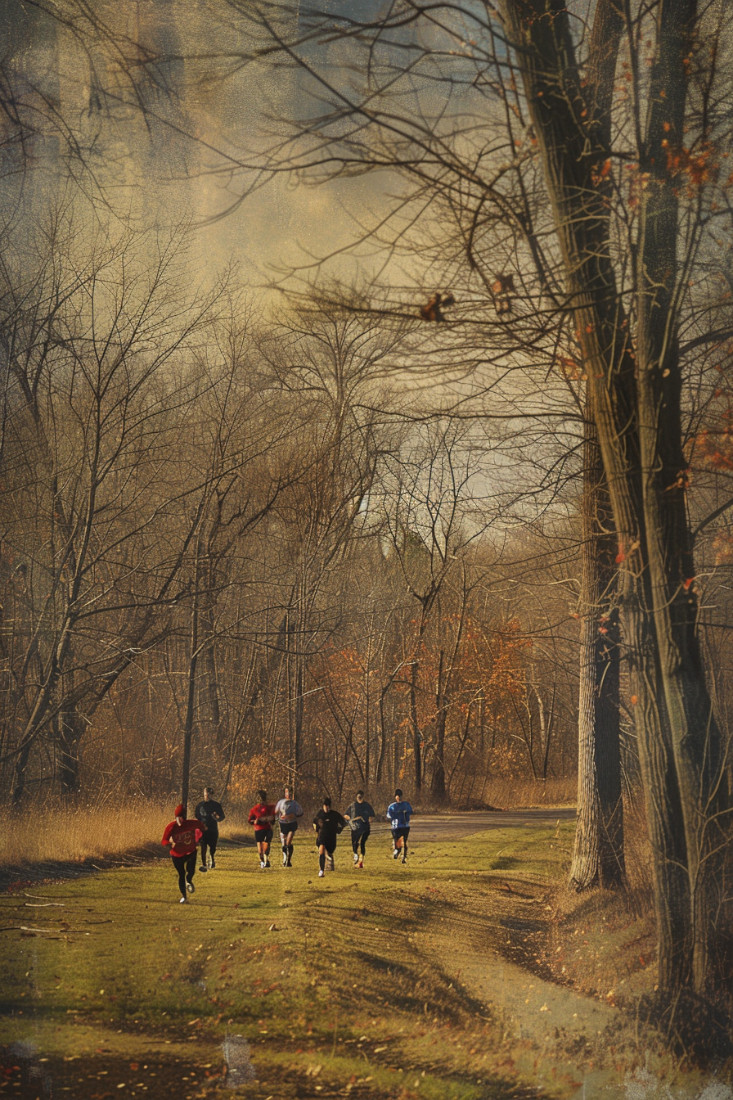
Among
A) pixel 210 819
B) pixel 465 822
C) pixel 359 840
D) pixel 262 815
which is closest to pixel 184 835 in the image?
pixel 210 819

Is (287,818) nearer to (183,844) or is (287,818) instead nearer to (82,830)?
(183,844)

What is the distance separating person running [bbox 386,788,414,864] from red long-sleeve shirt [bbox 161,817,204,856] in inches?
50.3

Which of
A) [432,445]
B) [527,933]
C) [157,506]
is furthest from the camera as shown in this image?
[157,506]

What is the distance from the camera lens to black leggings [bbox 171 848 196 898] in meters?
5.19

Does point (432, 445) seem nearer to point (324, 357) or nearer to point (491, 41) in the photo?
point (324, 357)

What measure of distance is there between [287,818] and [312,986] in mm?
1395

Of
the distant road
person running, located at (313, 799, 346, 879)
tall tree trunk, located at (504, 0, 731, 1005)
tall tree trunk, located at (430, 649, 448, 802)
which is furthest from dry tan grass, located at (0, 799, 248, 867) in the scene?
tall tree trunk, located at (504, 0, 731, 1005)

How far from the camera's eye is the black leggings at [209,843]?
17.7ft

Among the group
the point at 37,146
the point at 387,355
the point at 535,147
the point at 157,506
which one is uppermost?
the point at 37,146

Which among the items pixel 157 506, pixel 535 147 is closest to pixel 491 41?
pixel 535 147

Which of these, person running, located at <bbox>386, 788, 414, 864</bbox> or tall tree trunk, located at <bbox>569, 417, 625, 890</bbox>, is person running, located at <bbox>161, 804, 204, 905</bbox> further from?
tall tree trunk, located at <bbox>569, 417, 625, 890</bbox>

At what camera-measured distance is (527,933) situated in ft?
15.5

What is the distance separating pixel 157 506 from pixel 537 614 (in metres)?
3.03

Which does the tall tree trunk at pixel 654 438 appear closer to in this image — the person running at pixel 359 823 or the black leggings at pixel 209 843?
the person running at pixel 359 823
